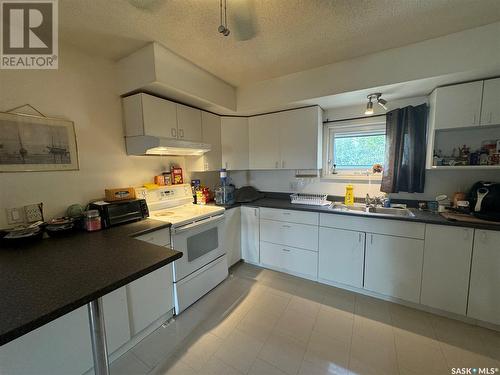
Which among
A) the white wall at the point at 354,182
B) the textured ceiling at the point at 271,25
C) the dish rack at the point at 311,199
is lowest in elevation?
the dish rack at the point at 311,199

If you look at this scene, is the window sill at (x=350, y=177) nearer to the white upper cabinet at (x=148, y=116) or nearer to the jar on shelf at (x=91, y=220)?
the white upper cabinet at (x=148, y=116)

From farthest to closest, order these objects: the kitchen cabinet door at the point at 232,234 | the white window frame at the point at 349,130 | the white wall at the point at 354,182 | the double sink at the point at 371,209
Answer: the kitchen cabinet door at the point at 232,234
the white window frame at the point at 349,130
the double sink at the point at 371,209
the white wall at the point at 354,182

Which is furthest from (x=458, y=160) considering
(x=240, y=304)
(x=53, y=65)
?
(x=53, y=65)

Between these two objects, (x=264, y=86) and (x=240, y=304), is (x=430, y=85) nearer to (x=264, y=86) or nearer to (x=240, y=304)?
(x=264, y=86)

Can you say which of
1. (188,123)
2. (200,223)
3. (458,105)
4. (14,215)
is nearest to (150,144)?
(188,123)

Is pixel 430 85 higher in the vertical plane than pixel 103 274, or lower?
higher

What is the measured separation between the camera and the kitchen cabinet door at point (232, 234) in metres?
2.58

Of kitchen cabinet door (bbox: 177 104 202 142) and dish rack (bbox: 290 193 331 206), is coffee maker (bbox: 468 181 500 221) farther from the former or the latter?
kitchen cabinet door (bbox: 177 104 202 142)

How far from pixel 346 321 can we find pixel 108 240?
203 centimetres

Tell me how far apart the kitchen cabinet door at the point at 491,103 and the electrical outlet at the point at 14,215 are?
3712mm

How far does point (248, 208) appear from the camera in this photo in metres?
2.76

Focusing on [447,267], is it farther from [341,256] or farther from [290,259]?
[290,259]

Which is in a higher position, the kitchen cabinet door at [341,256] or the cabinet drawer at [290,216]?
the cabinet drawer at [290,216]

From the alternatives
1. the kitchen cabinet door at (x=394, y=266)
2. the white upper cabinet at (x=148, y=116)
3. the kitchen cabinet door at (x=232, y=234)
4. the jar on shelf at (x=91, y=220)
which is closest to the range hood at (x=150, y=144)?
the white upper cabinet at (x=148, y=116)
